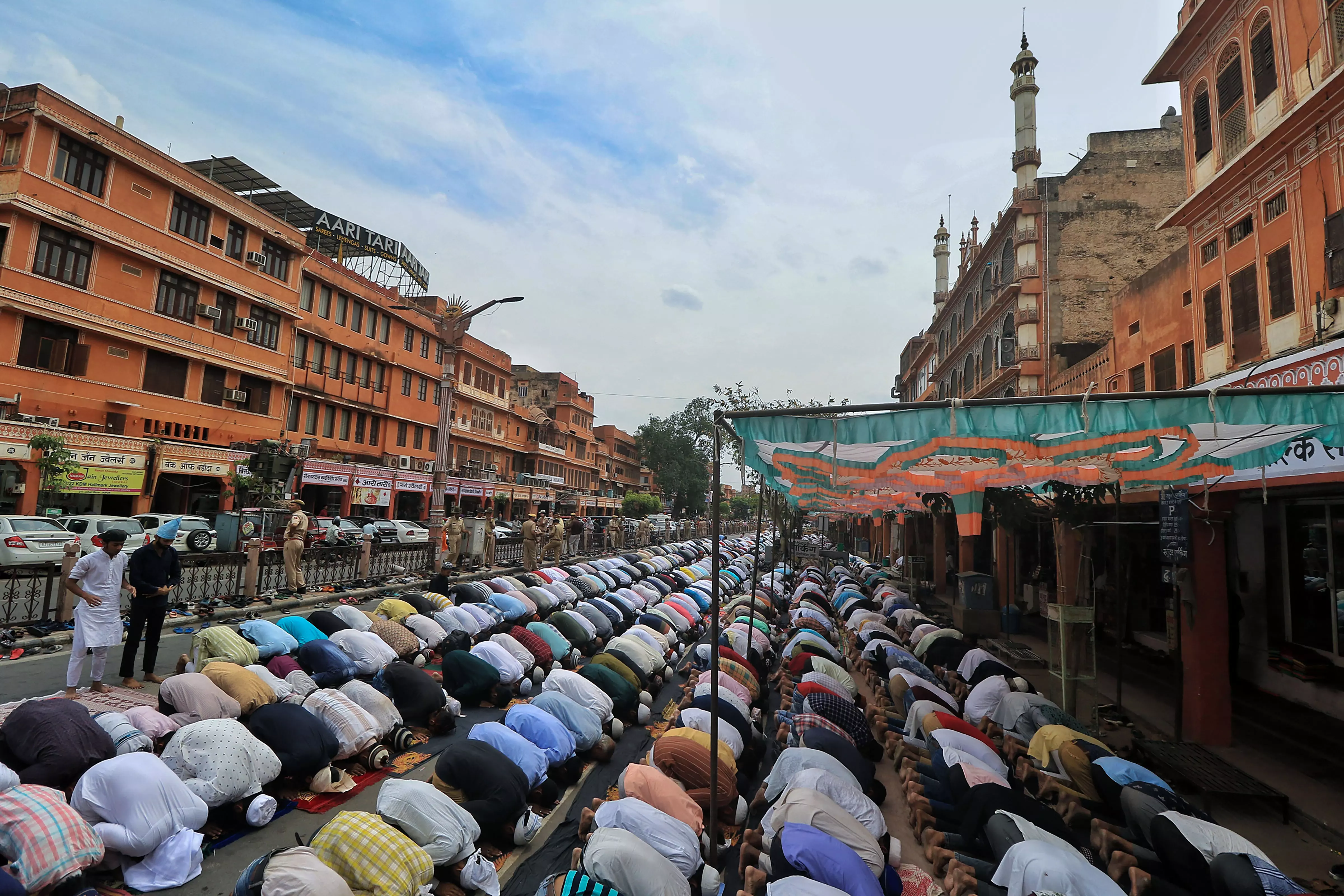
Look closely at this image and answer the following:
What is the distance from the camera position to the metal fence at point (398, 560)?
18125 mm

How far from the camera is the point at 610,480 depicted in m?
68.3

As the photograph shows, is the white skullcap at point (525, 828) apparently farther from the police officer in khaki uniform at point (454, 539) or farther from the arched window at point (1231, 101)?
the police officer in khaki uniform at point (454, 539)

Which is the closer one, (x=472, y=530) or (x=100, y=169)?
(x=100, y=169)

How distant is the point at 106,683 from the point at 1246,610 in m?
16.9

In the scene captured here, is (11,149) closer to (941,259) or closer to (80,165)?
(80,165)

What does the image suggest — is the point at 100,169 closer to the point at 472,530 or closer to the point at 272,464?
the point at 272,464

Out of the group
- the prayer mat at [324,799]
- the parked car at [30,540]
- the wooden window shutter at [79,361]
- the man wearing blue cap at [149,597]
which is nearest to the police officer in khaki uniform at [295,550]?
the parked car at [30,540]

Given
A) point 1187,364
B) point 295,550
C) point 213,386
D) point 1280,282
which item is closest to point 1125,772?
point 1280,282

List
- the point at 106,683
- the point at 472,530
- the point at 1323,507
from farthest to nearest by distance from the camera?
the point at 472,530
the point at 1323,507
the point at 106,683

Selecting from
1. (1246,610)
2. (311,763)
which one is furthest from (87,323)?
(1246,610)

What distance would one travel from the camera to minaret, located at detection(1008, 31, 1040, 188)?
73.3 ft

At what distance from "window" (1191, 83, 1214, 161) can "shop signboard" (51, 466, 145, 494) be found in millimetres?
26796

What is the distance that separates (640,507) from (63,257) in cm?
4563

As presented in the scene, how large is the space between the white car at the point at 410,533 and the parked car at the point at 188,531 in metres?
7.41
